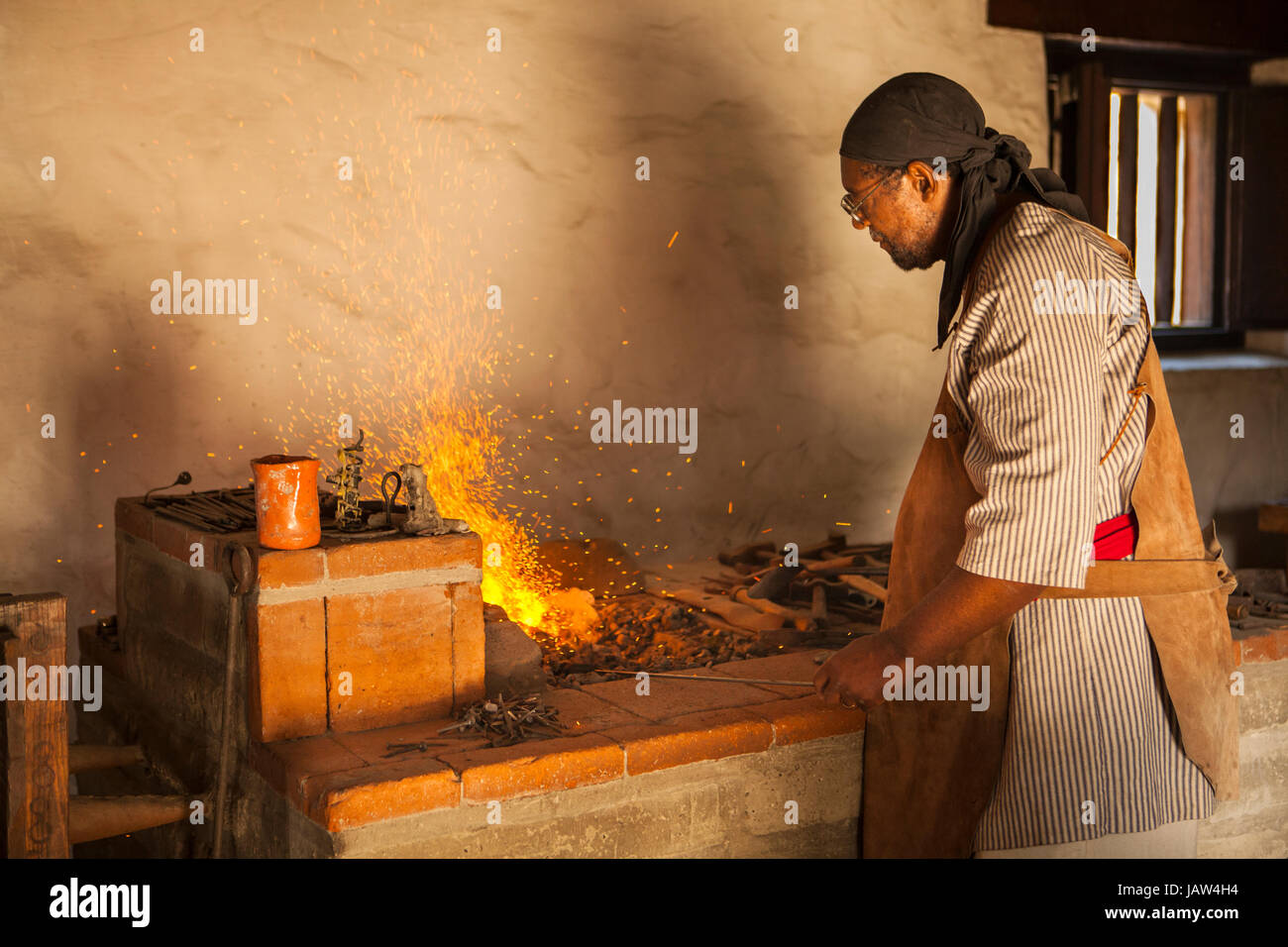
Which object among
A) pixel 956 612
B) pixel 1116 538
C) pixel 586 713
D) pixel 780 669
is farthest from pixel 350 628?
pixel 1116 538

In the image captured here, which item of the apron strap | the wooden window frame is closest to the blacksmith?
the apron strap

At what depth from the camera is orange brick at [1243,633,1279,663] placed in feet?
11.5

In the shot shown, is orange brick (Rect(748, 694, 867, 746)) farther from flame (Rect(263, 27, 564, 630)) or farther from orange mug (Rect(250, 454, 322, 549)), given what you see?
flame (Rect(263, 27, 564, 630))

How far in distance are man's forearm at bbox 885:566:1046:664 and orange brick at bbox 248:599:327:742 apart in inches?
54.9

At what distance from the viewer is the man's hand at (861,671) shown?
217 cm

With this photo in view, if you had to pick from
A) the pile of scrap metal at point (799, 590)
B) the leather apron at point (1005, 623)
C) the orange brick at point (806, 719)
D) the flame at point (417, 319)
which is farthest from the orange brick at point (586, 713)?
the flame at point (417, 319)

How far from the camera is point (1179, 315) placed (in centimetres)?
700

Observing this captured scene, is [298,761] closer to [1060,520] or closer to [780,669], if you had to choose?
[780,669]

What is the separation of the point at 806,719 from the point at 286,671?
1256mm

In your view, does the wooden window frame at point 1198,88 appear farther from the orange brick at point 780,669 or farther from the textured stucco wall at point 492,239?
the orange brick at point 780,669

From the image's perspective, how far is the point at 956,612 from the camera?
2.06m

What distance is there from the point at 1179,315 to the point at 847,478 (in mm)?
2419

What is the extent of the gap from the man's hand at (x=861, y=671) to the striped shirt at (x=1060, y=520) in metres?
0.24
